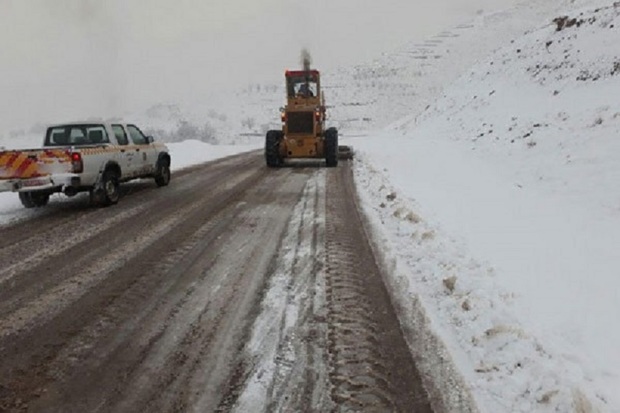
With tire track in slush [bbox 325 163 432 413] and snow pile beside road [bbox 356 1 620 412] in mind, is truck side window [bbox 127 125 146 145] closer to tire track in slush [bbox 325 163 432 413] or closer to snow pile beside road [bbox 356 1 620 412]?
snow pile beside road [bbox 356 1 620 412]

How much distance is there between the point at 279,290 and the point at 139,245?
282 cm

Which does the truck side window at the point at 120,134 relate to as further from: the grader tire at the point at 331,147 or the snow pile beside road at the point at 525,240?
the grader tire at the point at 331,147

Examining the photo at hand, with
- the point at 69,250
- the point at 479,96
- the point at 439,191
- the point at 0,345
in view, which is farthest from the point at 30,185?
the point at 479,96

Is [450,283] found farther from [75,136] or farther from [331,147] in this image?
[331,147]

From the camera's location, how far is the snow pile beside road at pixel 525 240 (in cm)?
344

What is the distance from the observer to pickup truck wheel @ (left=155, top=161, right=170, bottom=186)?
1302cm

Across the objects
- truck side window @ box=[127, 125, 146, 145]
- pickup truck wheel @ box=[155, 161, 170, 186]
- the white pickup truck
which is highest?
truck side window @ box=[127, 125, 146, 145]

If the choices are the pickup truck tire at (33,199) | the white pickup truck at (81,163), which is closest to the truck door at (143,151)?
the white pickup truck at (81,163)

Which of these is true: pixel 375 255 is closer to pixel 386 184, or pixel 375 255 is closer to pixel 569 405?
pixel 569 405

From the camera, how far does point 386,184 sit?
11898 mm

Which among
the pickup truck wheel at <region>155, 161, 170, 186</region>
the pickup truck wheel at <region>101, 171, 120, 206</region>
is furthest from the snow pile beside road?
the pickup truck wheel at <region>101, 171, 120, 206</region>

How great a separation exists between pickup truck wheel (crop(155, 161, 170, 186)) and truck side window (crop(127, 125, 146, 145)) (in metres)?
0.86

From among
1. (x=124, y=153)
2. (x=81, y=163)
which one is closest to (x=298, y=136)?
(x=124, y=153)

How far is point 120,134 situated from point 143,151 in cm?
92
